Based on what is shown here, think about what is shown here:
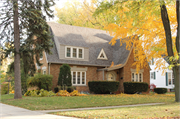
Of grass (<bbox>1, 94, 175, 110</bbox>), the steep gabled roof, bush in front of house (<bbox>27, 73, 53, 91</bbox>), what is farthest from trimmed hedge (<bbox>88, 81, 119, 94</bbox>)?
grass (<bbox>1, 94, 175, 110</bbox>)

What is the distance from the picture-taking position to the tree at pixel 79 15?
36.5 meters

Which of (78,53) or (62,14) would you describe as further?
(62,14)

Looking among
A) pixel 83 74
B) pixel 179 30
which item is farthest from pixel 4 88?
pixel 179 30

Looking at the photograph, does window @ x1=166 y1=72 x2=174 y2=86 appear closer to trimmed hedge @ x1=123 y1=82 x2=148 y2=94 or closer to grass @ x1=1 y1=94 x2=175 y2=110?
trimmed hedge @ x1=123 y1=82 x2=148 y2=94

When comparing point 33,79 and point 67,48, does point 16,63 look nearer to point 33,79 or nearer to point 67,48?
point 33,79

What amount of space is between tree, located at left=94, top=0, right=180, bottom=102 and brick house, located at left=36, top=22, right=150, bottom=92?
12.1ft

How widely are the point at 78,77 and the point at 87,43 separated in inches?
198

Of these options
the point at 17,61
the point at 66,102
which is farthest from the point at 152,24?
the point at 17,61

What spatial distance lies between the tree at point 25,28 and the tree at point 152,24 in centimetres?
Answer: 571

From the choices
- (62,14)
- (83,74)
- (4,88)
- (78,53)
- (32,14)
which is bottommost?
(4,88)

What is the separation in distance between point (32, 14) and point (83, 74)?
10.4m

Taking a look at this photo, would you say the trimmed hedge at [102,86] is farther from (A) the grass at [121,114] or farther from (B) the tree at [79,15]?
(B) the tree at [79,15]

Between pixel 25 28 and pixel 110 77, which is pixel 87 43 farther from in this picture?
pixel 25 28

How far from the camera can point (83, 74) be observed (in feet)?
76.9
